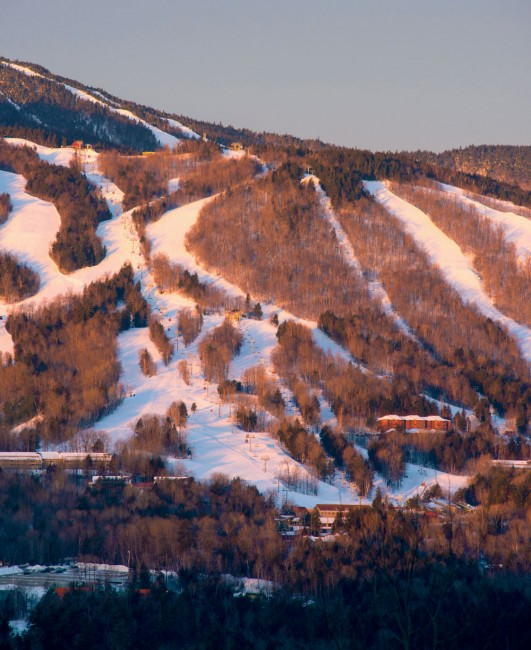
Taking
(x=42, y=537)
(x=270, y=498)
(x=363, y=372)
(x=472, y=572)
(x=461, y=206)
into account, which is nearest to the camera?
(x=472, y=572)

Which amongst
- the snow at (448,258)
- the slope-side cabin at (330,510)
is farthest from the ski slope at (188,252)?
the slope-side cabin at (330,510)

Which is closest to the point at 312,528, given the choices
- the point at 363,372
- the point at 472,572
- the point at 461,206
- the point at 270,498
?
the point at 270,498

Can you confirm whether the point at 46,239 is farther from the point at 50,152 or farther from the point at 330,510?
the point at 330,510

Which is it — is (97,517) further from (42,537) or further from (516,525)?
(516,525)

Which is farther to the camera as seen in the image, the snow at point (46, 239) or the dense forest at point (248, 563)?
the snow at point (46, 239)

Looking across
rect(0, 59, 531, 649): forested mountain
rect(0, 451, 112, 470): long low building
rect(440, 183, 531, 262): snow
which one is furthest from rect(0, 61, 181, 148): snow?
rect(0, 451, 112, 470): long low building

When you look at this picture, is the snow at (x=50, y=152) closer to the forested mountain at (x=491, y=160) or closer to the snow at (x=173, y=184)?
the snow at (x=173, y=184)

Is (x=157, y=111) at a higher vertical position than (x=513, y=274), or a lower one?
higher
